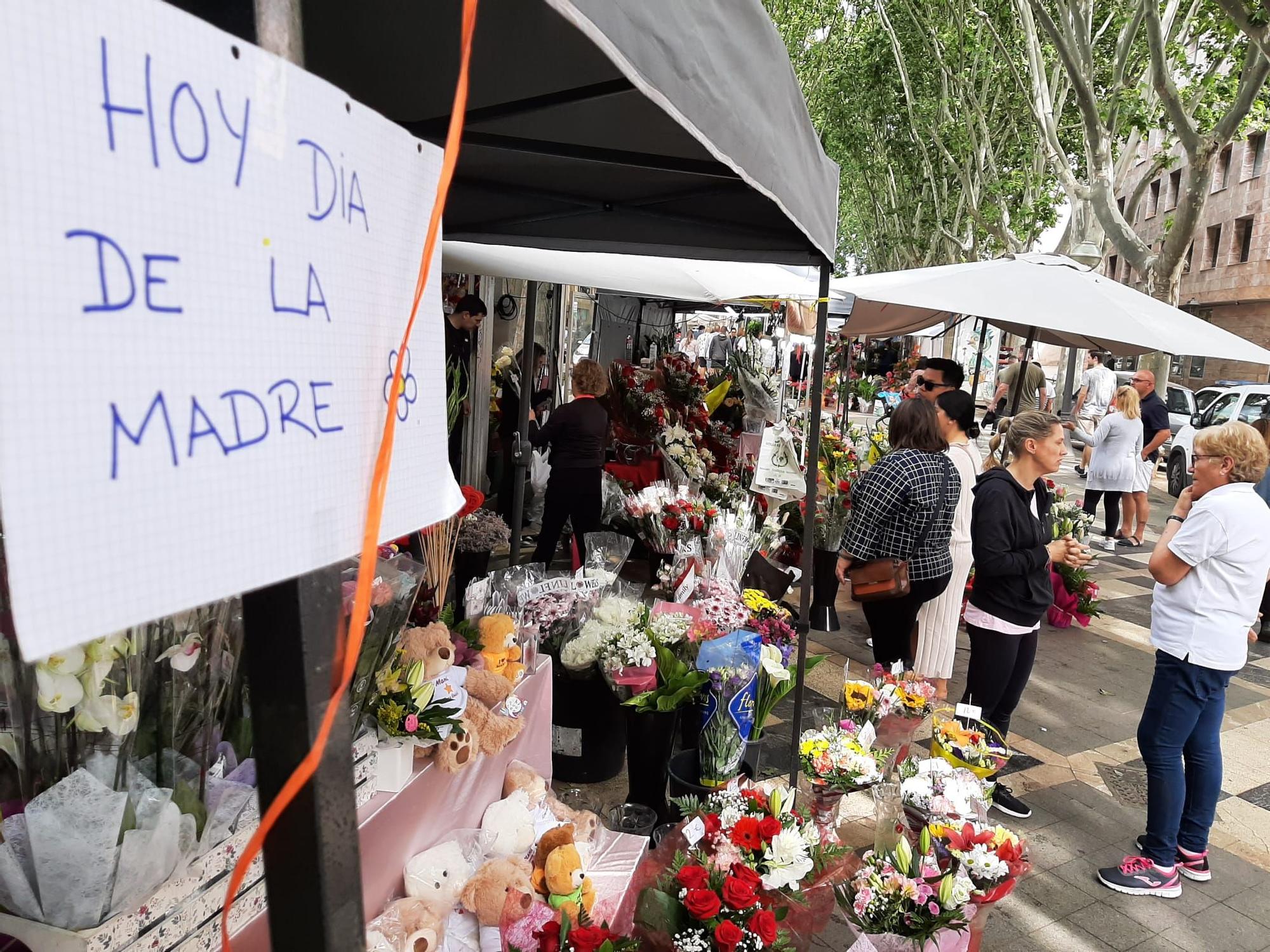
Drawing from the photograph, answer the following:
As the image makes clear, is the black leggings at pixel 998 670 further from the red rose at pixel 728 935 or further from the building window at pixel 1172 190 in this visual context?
the building window at pixel 1172 190

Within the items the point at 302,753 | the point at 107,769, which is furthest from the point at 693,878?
the point at 302,753

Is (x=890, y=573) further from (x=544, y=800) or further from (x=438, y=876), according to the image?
(x=438, y=876)

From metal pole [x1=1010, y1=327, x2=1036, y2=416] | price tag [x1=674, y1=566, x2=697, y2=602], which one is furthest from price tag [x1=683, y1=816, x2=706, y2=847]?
metal pole [x1=1010, y1=327, x2=1036, y2=416]

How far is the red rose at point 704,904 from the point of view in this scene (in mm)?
2090

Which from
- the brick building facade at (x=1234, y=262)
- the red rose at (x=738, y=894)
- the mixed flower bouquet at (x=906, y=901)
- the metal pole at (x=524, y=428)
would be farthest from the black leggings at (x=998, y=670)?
the brick building facade at (x=1234, y=262)

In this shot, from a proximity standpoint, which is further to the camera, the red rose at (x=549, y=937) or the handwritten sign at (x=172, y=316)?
the red rose at (x=549, y=937)

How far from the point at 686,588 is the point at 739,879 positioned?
1879 mm

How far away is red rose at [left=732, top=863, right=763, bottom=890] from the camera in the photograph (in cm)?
218

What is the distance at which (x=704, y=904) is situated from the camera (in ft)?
6.87

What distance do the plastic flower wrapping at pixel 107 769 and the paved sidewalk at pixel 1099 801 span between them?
2362 mm

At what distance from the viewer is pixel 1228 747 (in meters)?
5.29

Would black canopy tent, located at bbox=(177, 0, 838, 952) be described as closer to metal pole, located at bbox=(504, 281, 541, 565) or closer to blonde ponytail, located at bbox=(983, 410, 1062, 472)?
blonde ponytail, located at bbox=(983, 410, 1062, 472)

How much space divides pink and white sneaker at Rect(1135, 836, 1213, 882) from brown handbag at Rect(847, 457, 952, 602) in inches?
63.4

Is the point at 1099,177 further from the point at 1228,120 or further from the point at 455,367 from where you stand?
the point at 455,367
